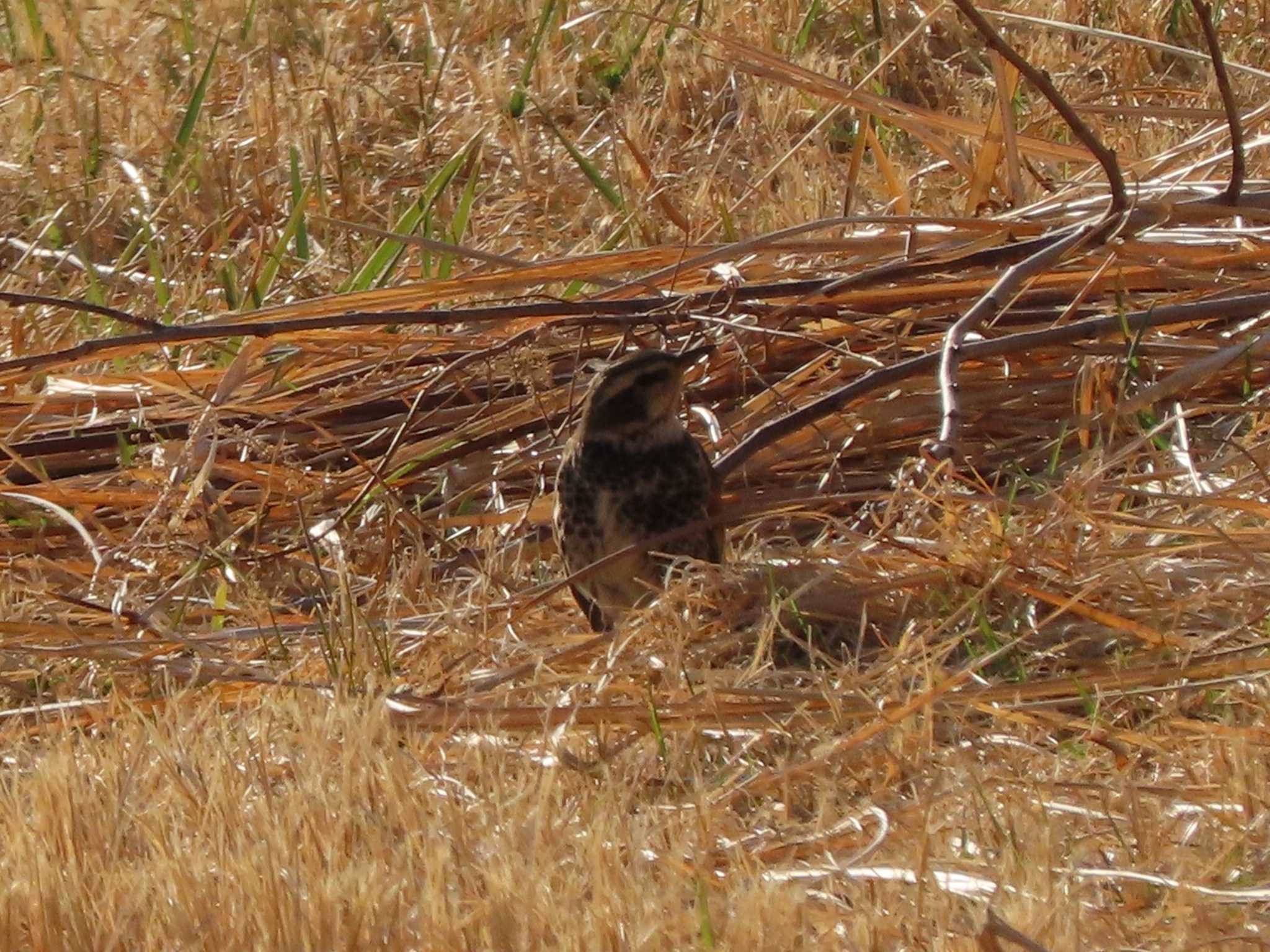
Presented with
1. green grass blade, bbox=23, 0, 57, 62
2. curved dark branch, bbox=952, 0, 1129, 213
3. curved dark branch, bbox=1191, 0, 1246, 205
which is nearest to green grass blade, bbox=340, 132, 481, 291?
curved dark branch, bbox=952, 0, 1129, 213

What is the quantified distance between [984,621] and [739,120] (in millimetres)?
Result: 4184

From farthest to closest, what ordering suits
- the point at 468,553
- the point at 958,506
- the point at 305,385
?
the point at 305,385, the point at 468,553, the point at 958,506

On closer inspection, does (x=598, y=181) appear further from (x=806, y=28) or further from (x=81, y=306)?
(x=81, y=306)

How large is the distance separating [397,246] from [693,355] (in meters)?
1.82

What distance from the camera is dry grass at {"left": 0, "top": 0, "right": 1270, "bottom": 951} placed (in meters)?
3.53

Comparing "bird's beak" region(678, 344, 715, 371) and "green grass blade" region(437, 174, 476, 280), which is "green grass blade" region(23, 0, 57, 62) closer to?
"green grass blade" region(437, 174, 476, 280)

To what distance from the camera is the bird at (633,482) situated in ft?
17.4

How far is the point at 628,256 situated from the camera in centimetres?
598

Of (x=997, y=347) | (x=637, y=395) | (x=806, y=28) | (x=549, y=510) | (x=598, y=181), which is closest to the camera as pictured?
(x=997, y=347)

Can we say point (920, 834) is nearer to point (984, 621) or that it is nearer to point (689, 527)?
point (984, 621)

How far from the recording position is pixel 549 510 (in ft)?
19.1

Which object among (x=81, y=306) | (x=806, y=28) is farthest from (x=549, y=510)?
(x=806, y=28)

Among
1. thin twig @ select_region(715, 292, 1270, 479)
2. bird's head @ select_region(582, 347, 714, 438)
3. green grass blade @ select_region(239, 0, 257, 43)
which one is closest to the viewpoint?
thin twig @ select_region(715, 292, 1270, 479)

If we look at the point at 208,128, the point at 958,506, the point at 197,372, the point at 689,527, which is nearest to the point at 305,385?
the point at 197,372
